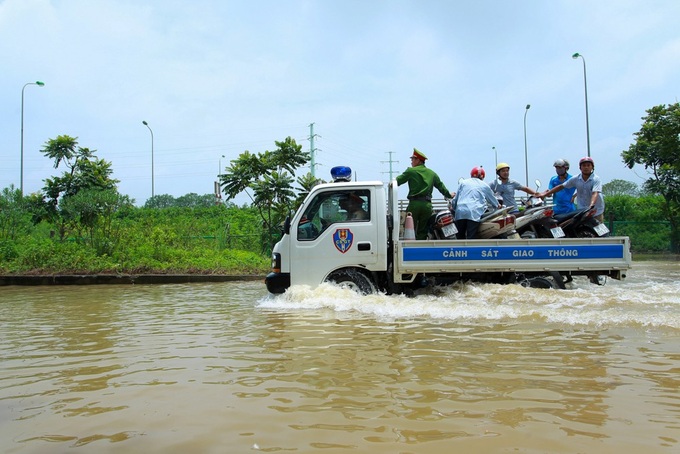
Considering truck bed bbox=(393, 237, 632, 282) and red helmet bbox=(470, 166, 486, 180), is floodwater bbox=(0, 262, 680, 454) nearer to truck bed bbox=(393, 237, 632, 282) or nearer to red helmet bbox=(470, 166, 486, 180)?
truck bed bbox=(393, 237, 632, 282)

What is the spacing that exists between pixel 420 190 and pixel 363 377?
445 centimetres

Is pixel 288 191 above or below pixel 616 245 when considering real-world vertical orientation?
above

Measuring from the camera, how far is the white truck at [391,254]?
695cm

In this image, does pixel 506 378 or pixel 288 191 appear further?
pixel 288 191

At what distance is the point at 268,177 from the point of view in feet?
61.2

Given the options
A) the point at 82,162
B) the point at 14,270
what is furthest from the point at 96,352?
the point at 82,162

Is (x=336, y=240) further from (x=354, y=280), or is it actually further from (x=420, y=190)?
(x=420, y=190)

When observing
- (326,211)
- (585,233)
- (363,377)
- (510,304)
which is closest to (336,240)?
(326,211)

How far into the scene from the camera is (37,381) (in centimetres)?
380

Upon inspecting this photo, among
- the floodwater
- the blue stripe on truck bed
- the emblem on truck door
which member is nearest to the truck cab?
the emblem on truck door

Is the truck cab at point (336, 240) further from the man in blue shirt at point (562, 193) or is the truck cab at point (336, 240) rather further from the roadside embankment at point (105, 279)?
the roadside embankment at point (105, 279)

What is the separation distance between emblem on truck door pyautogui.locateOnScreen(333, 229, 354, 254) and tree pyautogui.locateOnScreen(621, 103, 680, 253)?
19.1m

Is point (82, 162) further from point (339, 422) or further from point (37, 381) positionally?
point (339, 422)

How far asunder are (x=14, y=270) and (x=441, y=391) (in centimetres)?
1426
